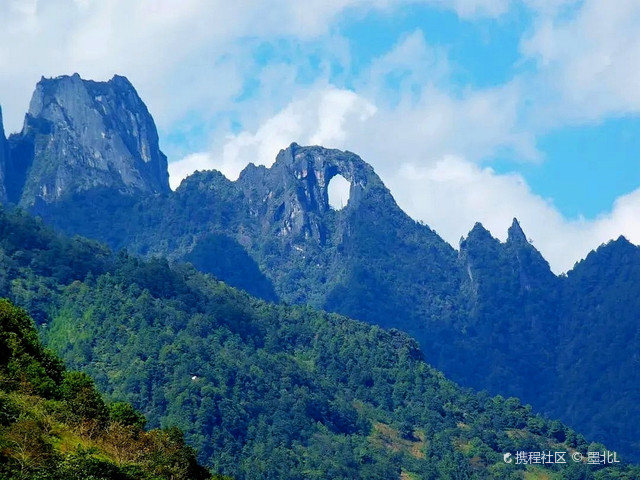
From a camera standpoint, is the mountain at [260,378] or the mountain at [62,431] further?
the mountain at [260,378]

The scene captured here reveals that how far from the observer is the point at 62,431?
55.4 metres

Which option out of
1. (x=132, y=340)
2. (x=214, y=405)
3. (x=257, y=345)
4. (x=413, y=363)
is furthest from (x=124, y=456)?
(x=413, y=363)

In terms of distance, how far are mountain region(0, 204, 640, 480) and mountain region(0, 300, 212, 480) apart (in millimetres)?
69500

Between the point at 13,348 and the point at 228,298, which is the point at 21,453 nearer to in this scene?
the point at 13,348

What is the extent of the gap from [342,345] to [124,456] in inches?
5008

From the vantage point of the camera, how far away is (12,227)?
6934 inches

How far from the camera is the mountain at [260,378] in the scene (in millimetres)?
146750

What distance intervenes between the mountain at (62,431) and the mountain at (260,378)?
6950cm

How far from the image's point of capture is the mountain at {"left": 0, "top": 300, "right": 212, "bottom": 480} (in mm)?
47688

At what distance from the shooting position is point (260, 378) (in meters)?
160

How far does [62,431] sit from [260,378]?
10477 cm

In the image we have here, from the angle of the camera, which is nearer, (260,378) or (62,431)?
(62,431)

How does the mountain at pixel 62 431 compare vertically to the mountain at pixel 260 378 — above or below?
below

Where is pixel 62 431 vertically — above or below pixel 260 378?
below
